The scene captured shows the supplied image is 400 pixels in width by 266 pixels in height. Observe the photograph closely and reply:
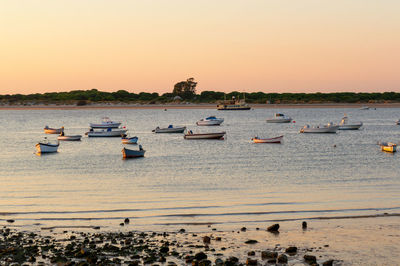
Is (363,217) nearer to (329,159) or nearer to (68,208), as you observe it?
(68,208)

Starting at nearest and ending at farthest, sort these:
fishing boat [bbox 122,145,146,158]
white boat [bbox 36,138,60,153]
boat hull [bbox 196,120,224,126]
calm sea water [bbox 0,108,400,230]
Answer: calm sea water [bbox 0,108,400,230]
fishing boat [bbox 122,145,146,158]
white boat [bbox 36,138,60,153]
boat hull [bbox 196,120,224,126]

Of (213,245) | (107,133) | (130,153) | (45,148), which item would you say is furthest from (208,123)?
(213,245)

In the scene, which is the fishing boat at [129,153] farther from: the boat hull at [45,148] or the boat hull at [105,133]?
the boat hull at [105,133]

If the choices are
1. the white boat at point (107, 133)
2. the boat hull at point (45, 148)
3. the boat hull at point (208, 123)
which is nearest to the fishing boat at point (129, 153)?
the boat hull at point (45, 148)

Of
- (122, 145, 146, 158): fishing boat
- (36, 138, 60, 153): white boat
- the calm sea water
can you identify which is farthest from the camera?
(36, 138, 60, 153): white boat

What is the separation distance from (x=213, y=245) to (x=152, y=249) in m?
2.33

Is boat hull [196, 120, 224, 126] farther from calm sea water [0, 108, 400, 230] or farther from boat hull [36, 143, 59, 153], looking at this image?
boat hull [36, 143, 59, 153]

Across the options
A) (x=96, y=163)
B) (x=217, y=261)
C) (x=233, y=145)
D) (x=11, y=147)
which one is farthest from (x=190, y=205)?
(x=11, y=147)

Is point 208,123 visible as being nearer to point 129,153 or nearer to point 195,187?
point 129,153

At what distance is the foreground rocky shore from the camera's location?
17.5 meters

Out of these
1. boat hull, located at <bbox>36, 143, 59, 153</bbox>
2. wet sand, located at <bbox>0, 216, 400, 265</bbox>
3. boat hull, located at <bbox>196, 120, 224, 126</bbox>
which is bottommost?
boat hull, located at <bbox>196, 120, 224, 126</bbox>

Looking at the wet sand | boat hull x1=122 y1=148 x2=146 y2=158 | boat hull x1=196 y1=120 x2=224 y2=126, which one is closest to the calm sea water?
boat hull x1=122 y1=148 x2=146 y2=158

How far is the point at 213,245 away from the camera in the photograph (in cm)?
1967

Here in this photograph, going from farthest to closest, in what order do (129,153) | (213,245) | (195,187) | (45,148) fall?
(45,148) < (129,153) < (195,187) < (213,245)
